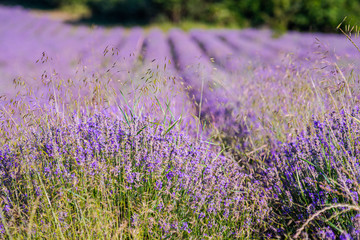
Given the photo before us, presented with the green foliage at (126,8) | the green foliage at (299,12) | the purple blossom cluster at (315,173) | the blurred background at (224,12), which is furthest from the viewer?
the green foliage at (126,8)

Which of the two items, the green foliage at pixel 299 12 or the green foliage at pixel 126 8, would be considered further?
the green foliage at pixel 126 8

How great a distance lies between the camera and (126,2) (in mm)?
19531

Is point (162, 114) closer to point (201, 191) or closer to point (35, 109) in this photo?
point (201, 191)

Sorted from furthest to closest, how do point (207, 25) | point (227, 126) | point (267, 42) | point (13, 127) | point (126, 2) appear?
point (126, 2) < point (207, 25) < point (267, 42) < point (227, 126) < point (13, 127)

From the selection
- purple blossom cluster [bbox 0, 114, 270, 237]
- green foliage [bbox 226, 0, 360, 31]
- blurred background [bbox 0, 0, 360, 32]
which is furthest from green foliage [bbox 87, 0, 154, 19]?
purple blossom cluster [bbox 0, 114, 270, 237]

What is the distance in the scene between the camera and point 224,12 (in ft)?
52.5

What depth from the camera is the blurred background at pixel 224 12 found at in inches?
562

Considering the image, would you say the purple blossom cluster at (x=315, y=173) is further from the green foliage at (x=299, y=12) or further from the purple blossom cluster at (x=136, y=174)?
the green foliage at (x=299, y=12)

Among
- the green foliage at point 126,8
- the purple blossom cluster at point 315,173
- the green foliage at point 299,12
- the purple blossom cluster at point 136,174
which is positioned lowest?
the green foliage at point 126,8

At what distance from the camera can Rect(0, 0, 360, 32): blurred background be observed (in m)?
14.3

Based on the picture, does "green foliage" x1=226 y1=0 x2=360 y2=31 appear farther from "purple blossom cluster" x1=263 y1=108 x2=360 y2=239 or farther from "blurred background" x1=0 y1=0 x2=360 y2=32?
"purple blossom cluster" x1=263 y1=108 x2=360 y2=239

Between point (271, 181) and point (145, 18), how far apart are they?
64.5 ft

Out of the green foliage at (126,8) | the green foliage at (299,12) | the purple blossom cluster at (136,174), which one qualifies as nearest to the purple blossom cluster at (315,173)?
the purple blossom cluster at (136,174)

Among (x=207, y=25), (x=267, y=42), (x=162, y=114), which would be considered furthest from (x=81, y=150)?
(x=207, y=25)
